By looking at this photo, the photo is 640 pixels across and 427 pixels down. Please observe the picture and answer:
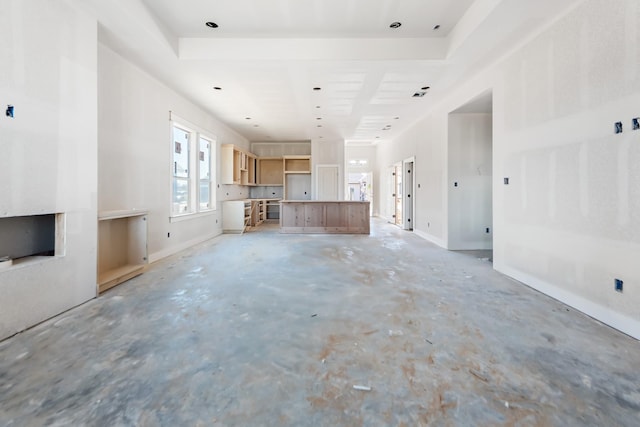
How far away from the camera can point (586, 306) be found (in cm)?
264

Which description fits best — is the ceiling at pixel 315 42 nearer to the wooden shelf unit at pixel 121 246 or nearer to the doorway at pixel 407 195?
the wooden shelf unit at pixel 121 246

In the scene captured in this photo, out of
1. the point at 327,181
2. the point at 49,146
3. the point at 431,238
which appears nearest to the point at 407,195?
the point at 431,238

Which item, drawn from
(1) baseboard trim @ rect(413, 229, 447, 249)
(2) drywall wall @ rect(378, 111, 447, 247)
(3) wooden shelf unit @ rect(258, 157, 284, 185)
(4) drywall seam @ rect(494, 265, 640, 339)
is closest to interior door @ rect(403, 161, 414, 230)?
(2) drywall wall @ rect(378, 111, 447, 247)

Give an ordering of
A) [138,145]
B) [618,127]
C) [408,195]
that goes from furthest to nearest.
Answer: [408,195] < [138,145] < [618,127]

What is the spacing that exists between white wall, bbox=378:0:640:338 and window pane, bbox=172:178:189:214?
5.61m

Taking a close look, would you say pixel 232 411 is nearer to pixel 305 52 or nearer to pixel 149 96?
pixel 305 52

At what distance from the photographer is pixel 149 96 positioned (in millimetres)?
4414

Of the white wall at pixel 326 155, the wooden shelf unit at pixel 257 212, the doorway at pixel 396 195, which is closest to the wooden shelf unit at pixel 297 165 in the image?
the white wall at pixel 326 155

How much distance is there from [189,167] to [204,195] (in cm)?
116

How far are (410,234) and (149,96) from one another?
21.5 ft

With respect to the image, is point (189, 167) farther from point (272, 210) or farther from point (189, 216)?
point (272, 210)

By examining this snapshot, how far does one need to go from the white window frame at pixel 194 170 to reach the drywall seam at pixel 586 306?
18.7 ft

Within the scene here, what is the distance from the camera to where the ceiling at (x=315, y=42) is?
10.3 feet

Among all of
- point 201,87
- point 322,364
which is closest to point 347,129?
point 201,87
